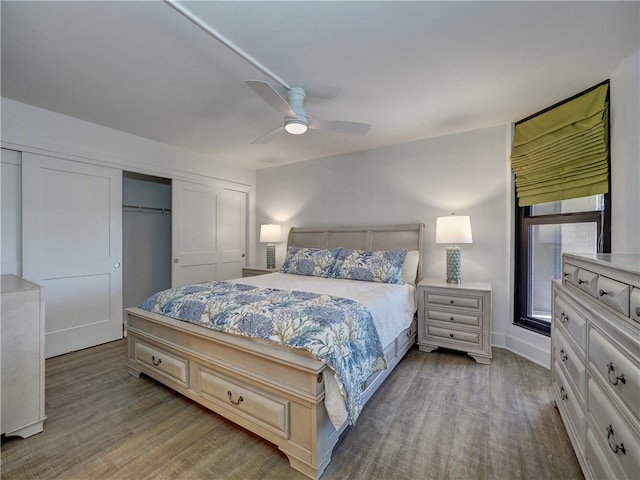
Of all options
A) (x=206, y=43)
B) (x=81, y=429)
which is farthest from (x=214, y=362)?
(x=206, y=43)

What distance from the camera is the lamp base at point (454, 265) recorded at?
314cm

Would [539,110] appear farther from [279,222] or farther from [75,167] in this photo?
[75,167]

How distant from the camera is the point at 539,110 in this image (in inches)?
109

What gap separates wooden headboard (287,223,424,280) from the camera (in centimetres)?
357

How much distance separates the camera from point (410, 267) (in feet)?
10.9

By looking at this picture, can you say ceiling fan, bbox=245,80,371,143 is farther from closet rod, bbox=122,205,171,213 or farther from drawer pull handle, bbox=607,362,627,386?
closet rod, bbox=122,205,171,213

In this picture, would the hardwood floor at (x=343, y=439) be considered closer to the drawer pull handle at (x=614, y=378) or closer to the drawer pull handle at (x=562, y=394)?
the drawer pull handle at (x=562, y=394)

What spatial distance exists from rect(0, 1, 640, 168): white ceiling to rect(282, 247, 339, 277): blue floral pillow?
161 centimetres

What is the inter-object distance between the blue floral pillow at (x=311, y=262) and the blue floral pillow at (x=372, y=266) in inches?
4.8

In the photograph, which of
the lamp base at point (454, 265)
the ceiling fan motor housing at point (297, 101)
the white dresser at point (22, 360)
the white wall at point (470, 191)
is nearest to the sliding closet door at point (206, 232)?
the white wall at point (470, 191)

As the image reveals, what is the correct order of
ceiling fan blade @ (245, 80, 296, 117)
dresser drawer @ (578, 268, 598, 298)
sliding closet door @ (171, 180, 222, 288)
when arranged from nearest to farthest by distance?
dresser drawer @ (578, 268, 598, 298) < ceiling fan blade @ (245, 80, 296, 117) < sliding closet door @ (171, 180, 222, 288)

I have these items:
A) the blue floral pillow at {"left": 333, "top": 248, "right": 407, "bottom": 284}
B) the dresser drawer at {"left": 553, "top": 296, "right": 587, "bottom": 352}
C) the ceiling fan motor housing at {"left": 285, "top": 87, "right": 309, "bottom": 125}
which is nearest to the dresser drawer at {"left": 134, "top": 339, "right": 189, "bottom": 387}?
the blue floral pillow at {"left": 333, "top": 248, "right": 407, "bottom": 284}

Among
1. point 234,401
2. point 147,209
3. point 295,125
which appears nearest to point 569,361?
point 234,401

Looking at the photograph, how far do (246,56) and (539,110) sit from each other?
2.74 metres
